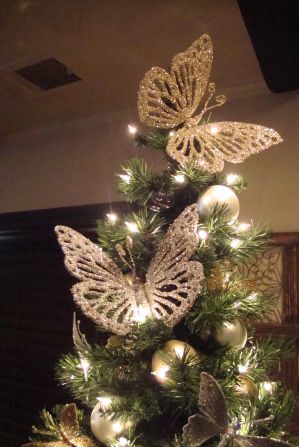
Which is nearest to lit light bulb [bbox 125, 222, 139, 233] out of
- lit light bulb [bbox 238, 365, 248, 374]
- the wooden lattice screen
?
lit light bulb [bbox 238, 365, 248, 374]

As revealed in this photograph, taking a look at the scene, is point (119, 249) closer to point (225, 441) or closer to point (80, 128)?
point (225, 441)

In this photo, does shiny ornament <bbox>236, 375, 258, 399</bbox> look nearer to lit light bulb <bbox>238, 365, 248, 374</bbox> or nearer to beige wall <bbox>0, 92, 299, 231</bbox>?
lit light bulb <bbox>238, 365, 248, 374</bbox>

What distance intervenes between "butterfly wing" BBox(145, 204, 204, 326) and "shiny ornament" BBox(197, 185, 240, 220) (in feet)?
0.26

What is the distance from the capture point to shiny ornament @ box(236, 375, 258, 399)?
29.8 inches

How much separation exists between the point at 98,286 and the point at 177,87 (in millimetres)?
482

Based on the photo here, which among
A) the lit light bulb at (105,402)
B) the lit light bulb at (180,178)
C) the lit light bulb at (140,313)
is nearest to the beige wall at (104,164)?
the lit light bulb at (180,178)

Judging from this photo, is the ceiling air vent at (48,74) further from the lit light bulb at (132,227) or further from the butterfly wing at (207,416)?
the butterfly wing at (207,416)

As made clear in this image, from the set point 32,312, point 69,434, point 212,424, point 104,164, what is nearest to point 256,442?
point 212,424

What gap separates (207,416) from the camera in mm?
648

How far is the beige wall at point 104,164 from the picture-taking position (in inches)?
51.2

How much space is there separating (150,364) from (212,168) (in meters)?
0.43

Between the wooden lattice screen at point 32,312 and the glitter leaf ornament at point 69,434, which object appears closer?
the glitter leaf ornament at point 69,434

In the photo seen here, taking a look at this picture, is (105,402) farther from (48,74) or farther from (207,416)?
(48,74)

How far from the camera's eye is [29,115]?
179 centimetres
